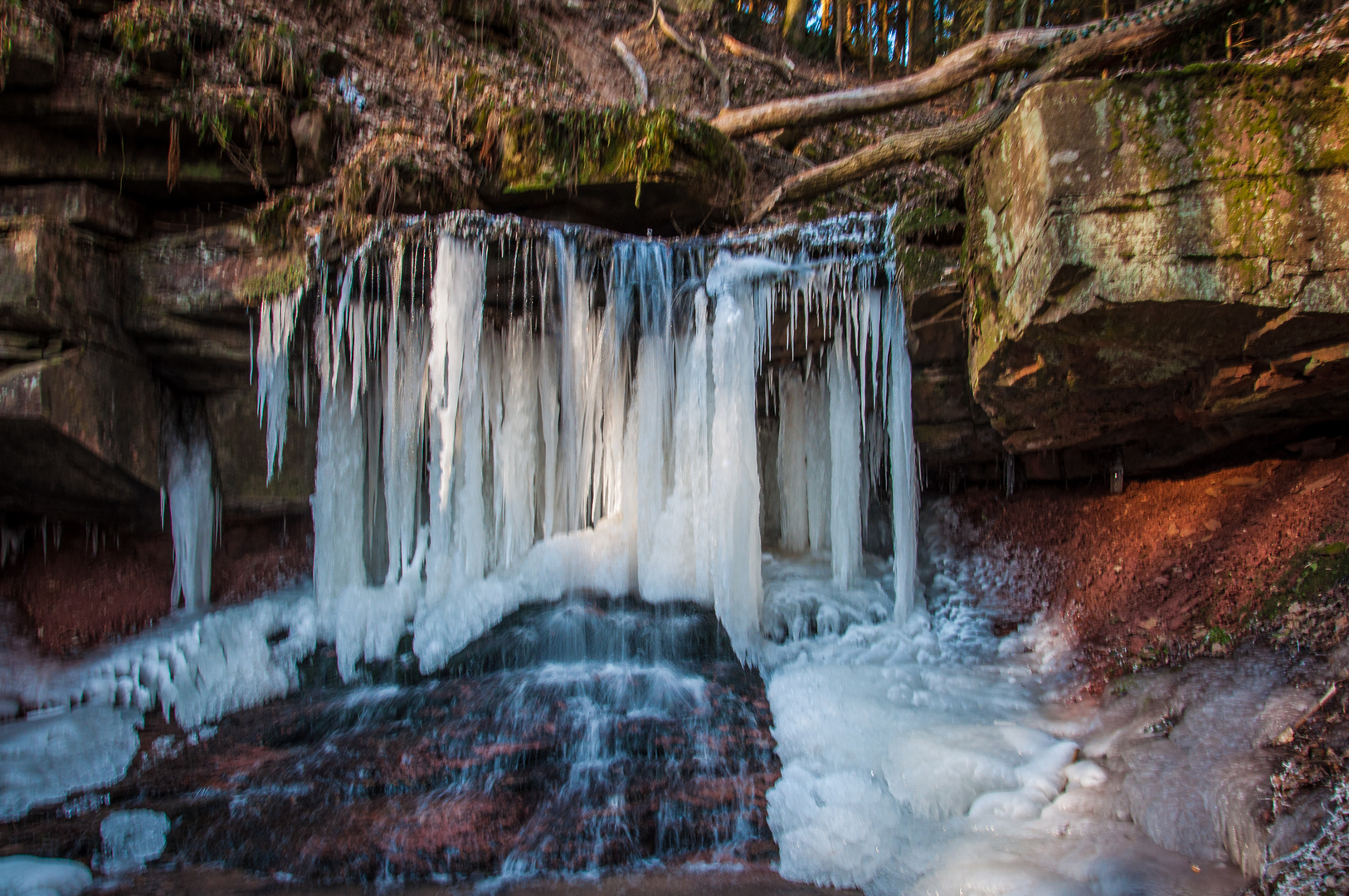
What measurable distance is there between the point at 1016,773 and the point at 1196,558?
2.30 m

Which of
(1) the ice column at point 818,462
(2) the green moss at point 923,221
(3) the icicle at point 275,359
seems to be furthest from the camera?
(1) the ice column at point 818,462

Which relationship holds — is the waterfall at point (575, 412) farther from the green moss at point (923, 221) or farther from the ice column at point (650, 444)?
the green moss at point (923, 221)

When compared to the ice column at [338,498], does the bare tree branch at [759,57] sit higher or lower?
higher

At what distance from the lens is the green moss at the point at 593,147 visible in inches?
240

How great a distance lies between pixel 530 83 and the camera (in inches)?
344

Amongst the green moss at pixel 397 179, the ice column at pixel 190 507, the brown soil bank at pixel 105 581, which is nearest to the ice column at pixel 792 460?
the green moss at pixel 397 179

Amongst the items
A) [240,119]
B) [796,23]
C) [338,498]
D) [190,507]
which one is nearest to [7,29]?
[240,119]

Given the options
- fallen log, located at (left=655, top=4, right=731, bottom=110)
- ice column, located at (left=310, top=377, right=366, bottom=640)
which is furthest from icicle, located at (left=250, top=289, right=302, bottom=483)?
fallen log, located at (left=655, top=4, right=731, bottom=110)

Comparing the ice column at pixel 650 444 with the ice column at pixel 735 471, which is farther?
the ice column at pixel 650 444

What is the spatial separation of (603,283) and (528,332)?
38.0 inches

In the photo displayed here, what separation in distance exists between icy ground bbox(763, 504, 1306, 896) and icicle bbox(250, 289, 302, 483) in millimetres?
4935

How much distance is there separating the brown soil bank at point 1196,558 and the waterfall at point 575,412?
51.3 inches

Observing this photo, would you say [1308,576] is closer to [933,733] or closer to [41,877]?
[933,733]

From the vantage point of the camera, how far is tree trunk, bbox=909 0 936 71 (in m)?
13.1
